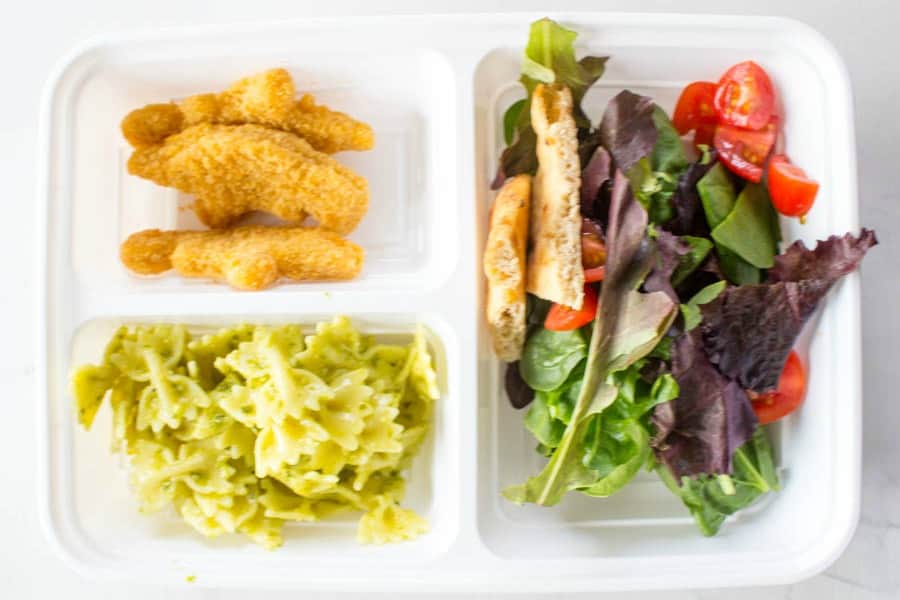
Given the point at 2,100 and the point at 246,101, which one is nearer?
the point at 246,101

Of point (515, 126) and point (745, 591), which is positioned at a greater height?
point (515, 126)

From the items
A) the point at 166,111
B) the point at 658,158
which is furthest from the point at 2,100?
the point at 658,158

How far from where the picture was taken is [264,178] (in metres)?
1.87

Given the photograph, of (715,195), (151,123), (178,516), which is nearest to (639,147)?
(715,195)

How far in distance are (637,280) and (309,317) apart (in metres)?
0.72

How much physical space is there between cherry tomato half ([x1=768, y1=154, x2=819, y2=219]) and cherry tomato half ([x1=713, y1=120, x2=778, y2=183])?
0.03 metres

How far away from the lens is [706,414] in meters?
1.76

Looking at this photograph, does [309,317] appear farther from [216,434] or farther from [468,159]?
[468,159]

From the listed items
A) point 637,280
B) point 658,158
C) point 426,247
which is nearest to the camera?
point 637,280

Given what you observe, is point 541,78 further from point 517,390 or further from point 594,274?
point 517,390

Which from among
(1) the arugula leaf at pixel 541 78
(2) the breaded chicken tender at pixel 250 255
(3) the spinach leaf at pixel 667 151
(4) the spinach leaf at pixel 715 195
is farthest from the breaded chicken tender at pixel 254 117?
(4) the spinach leaf at pixel 715 195

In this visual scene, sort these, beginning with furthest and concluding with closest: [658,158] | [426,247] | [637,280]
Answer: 1. [426,247]
2. [658,158]
3. [637,280]

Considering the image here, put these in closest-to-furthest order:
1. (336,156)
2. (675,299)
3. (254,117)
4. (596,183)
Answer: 1. (675,299)
2. (596,183)
3. (254,117)
4. (336,156)

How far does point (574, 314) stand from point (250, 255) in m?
0.72
